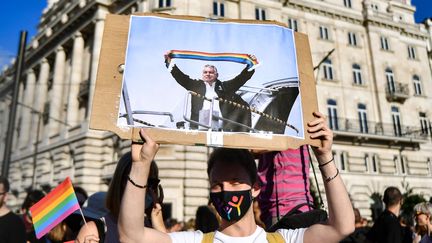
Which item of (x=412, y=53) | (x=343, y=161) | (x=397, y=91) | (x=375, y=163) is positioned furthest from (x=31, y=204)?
(x=412, y=53)

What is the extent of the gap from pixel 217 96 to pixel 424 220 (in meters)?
3.93

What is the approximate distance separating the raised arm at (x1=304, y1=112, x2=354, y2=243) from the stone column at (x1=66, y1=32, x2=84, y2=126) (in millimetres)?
25611

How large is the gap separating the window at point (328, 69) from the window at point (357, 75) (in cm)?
209

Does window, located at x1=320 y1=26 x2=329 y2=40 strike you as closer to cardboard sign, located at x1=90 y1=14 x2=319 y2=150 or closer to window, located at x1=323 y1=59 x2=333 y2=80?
window, located at x1=323 y1=59 x2=333 y2=80

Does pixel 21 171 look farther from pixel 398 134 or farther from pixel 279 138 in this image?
pixel 279 138

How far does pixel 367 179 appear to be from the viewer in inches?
949

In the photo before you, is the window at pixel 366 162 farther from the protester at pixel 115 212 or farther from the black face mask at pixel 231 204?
the black face mask at pixel 231 204

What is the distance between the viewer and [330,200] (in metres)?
1.93

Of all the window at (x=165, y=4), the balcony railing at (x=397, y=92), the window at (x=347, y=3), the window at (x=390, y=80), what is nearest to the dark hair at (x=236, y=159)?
the window at (x=165, y=4)

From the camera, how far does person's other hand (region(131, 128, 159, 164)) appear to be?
176cm

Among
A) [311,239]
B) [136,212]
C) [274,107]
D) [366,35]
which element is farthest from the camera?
[366,35]

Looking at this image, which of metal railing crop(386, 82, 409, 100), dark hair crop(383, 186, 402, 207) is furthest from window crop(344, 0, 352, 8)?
dark hair crop(383, 186, 402, 207)

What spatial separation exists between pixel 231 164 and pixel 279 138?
291 mm

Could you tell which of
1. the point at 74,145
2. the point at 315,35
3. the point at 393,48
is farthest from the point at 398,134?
the point at 74,145
